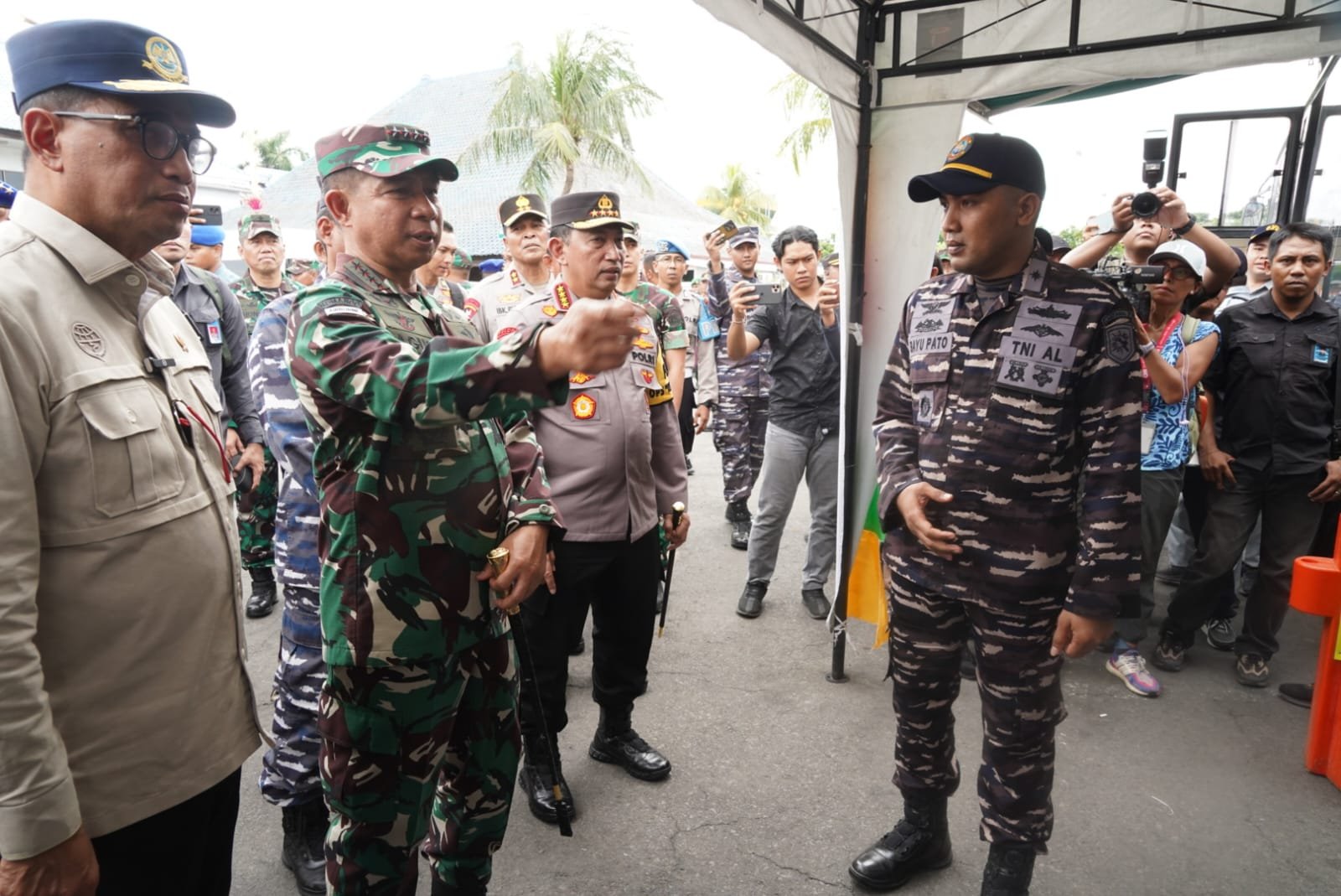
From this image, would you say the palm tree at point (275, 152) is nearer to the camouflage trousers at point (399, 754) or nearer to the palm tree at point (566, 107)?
the palm tree at point (566, 107)

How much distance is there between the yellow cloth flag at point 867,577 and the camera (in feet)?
12.0

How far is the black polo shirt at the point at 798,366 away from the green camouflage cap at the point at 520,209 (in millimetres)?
1399

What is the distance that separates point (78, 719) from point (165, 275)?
32.9 inches

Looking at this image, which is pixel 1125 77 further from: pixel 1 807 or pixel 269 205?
pixel 269 205

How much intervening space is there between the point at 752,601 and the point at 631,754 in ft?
5.57

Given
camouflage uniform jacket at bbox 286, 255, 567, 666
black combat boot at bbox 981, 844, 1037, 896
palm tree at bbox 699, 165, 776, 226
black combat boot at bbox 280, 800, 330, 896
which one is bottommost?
black combat boot at bbox 280, 800, 330, 896

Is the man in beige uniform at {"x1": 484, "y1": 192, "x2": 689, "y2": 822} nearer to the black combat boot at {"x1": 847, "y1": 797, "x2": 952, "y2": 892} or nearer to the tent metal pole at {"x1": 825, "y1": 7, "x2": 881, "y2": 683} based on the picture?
the black combat boot at {"x1": 847, "y1": 797, "x2": 952, "y2": 892}

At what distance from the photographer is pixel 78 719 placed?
1252 millimetres

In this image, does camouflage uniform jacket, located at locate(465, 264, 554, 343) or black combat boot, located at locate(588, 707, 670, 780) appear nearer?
black combat boot, located at locate(588, 707, 670, 780)

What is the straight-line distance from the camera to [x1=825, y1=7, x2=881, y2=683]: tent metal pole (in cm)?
343

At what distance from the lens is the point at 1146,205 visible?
8.46 ft

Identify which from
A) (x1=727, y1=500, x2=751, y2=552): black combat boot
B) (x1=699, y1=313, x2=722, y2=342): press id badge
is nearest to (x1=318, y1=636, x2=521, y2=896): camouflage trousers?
(x1=699, y1=313, x2=722, y2=342): press id badge

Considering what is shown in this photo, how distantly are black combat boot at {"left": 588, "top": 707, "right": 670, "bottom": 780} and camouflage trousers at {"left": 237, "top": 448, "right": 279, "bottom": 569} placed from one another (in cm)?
253

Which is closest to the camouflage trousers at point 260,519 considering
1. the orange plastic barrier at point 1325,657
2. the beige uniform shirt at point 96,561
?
the beige uniform shirt at point 96,561
